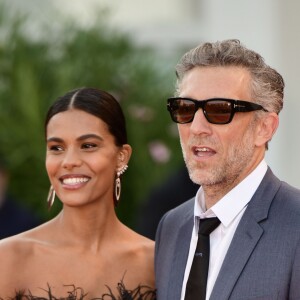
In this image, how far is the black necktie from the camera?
433cm

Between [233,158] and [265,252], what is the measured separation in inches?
16.1

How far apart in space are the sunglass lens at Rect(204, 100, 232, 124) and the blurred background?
14.2 ft

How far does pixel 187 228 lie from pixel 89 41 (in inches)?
193

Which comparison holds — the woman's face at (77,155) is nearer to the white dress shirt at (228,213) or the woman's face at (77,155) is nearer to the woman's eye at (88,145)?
the woman's eye at (88,145)

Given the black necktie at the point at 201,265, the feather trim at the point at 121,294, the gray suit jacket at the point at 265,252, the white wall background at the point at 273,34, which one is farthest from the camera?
the white wall background at the point at 273,34

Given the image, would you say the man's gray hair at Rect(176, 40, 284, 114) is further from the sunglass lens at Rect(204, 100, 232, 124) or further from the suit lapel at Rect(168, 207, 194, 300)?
the suit lapel at Rect(168, 207, 194, 300)

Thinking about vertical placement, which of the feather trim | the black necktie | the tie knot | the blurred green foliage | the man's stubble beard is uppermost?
the blurred green foliage

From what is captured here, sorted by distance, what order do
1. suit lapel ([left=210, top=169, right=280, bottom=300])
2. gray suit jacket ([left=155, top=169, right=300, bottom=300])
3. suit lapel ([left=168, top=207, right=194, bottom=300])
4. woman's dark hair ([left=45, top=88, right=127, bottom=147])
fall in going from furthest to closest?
woman's dark hair ([left=45, top=88, right=127, bottom=147])
suit lapel ([left=168, top=207, right=194, bottom=300])
suit lapel ([left=210, top=169, right=280, bottom=300])
gray suit jacket ([left=155, top=169, right=300, bottom=300])

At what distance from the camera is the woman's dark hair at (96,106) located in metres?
5.00

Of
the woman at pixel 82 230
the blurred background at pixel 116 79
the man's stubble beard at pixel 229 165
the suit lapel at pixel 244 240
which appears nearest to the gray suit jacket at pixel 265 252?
the suit lapel at pixel 244 240

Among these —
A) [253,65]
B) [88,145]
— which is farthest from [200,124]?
[88,145]

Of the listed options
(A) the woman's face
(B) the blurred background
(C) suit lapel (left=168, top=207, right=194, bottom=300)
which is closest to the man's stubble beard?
(C) suit lapel (left=168, top=207, right=194, bottom=300)

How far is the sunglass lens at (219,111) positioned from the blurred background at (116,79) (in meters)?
4.32

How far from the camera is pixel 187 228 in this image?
473 cm
